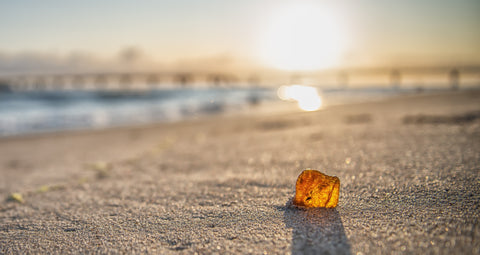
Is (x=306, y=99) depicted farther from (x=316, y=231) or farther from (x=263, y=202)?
(x=316, y=231)

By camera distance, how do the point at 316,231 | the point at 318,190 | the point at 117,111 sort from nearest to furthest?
the point at 316,231 → the point at 318,190 → the point at 117,111

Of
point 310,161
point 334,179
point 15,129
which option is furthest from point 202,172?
point 15,129

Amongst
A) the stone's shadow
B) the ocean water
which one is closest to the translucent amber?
the stone's shadow

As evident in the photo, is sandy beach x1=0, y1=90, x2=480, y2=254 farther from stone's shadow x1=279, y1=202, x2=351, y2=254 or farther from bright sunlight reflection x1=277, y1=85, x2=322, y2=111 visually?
bright sunlight reflection x1=277, y1=85, x2=322, y2=111

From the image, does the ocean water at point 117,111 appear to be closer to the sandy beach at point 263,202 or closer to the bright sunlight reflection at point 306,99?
the bright sunlight reflection at point 306,99

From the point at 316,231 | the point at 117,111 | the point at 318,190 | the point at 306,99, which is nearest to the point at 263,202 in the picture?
the point at 318,190

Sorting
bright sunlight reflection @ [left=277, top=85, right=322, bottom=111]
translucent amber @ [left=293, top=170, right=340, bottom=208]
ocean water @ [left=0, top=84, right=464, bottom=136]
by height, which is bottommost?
ocean water @ [left=0, top=84, right=464, bottom=136]

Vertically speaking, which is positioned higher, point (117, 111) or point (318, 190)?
point (318, 190)

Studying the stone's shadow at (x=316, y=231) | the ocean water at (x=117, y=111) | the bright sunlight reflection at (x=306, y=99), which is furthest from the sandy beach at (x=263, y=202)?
the bright sunlight reflection at (x=306, y=99)
